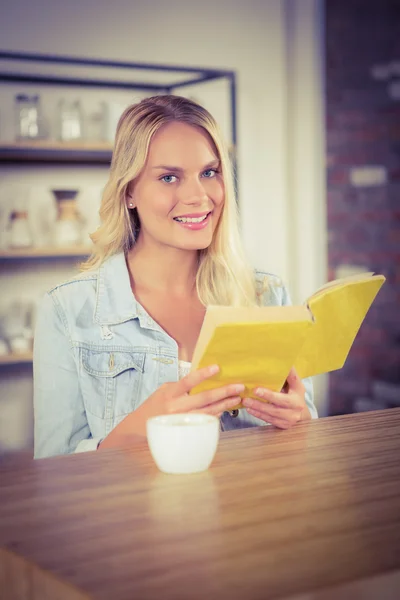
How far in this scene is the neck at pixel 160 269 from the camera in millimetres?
1993

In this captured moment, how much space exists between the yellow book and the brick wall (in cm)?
294

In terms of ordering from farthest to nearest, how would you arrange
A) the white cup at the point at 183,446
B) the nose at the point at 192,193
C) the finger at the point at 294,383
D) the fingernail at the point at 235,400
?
the nose at the point at 192,193
the finger at the point at 294,383
the fingernail at the point at 235,400
the white cup at the point at 183,446

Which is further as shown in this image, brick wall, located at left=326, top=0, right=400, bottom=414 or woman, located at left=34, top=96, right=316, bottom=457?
brick wall, located at left=326, top=0, right=400, bottom=414

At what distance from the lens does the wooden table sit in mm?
774

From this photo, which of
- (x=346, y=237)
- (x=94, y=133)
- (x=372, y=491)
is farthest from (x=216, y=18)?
(x=372, y=491)

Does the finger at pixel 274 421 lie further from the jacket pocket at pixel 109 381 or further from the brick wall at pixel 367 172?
the brick wall at pixel 367 172

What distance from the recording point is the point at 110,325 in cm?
180

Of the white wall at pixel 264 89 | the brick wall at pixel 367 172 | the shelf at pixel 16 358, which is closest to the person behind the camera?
the shelf at pixel 16 358

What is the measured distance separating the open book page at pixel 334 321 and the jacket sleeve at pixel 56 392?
0.50 metres

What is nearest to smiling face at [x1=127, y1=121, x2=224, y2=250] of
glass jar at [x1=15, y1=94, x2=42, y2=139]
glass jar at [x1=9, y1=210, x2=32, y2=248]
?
glass jar at [x1=9, y1=210, x2=32, y2=248]

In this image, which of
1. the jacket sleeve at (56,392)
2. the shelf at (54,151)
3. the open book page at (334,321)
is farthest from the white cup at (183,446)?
the shelf at (54,151)

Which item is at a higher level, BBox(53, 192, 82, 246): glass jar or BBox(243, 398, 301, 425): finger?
BBox(53, 192, 82, 246): glass jar

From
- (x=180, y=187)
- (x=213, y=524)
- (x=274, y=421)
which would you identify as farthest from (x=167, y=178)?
(x=213, y=524)

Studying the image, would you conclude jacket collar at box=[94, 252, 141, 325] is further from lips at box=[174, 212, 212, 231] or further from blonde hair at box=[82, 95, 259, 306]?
lips at box=[174, 212, 212, 231]
